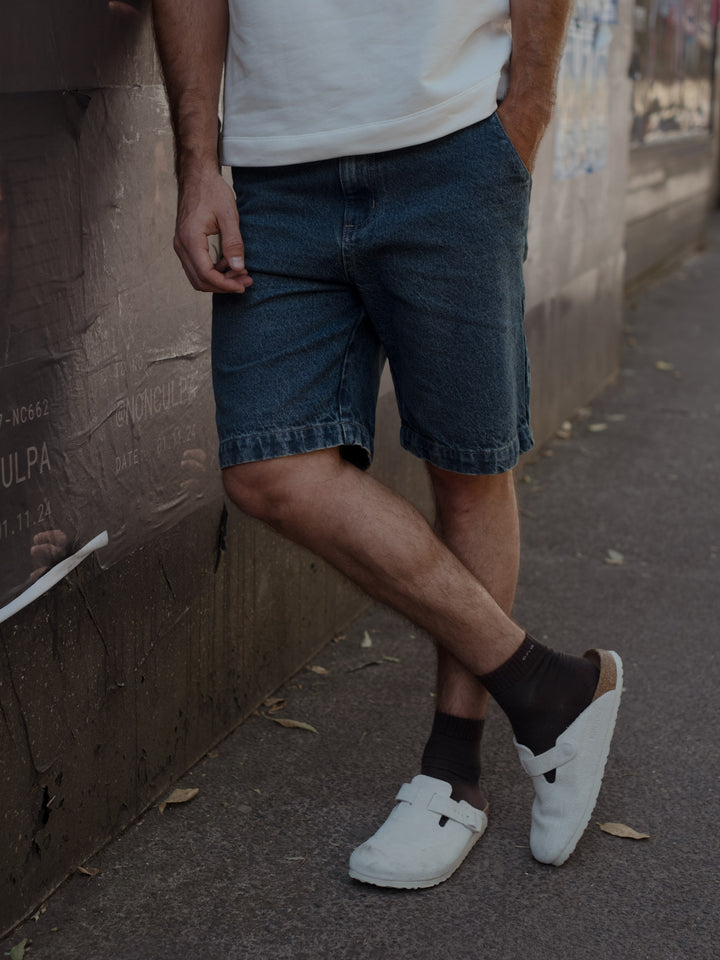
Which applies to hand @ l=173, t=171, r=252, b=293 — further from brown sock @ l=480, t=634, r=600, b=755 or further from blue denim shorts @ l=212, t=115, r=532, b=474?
brown sock @ l=480, t=634, r=600, b=755

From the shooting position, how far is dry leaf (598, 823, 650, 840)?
2.44 m

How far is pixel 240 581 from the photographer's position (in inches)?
112

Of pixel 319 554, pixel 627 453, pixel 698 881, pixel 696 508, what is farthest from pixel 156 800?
pixel 627 453

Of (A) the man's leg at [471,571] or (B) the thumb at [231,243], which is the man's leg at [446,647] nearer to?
(A) the man's leg at [471,571]

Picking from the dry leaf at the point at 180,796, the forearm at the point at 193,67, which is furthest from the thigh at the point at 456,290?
the dry leaf at the point at 180,796

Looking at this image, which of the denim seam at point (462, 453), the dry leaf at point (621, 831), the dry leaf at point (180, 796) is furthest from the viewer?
the dry leaf at point (180, 796)

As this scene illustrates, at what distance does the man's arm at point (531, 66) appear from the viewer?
6.75 ft

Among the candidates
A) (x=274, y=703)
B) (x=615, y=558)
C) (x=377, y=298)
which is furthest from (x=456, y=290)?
(x=615, y=558)

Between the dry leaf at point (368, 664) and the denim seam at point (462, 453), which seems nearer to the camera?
the denim seam at point (462, 453)

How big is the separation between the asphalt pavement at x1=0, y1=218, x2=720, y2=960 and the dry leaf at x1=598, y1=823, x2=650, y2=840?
1 centimetres

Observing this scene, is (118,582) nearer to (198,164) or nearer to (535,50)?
(198,164)

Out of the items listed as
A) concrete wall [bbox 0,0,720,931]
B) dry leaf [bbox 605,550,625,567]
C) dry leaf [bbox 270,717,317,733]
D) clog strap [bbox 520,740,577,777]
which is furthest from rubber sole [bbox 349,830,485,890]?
dry leaf [bbox 605,550,625,567]

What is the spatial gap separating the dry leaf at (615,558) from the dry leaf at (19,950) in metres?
2.41

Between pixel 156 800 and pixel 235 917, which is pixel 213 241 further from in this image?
pixel 235 917
